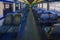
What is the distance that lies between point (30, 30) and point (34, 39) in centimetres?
36

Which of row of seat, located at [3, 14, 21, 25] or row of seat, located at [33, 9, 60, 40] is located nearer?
row of seat, located at [33, 9, 60, 40]

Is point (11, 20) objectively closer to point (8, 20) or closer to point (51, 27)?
point (8, 20)

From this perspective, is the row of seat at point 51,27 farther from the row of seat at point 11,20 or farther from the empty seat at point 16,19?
the row of seat at point 11,20

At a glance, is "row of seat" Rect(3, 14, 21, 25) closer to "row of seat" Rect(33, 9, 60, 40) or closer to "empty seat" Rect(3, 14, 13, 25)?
"empty seat" Rect(3, 14, 13, 25)

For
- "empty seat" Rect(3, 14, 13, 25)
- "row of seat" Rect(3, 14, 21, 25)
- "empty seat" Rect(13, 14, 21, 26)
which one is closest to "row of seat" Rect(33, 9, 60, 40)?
"empty seat" Rect(13, 14, 21, 26)

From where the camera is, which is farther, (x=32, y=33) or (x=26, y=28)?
(x=26, y=28)

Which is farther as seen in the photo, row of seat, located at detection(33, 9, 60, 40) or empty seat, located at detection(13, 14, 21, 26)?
empty seat, located at detection(13, 14, 21, 26)

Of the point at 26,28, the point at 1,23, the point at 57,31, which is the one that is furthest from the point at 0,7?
the point at 26,28

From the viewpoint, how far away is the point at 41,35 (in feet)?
5.47

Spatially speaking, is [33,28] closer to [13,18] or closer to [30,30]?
[30,30]

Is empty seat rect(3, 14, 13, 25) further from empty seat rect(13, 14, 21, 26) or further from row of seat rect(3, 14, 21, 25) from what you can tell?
empty seat rect(13, 14, 21, 26)

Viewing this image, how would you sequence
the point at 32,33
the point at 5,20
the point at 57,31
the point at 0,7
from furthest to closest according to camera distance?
the point at 0,7 < the point at 5,20 < the point at 57,31 < the point at 32,33

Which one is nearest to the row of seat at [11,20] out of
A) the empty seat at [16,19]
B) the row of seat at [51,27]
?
the empty seat at [16,19]

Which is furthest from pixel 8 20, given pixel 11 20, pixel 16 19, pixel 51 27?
pixel 51 27
